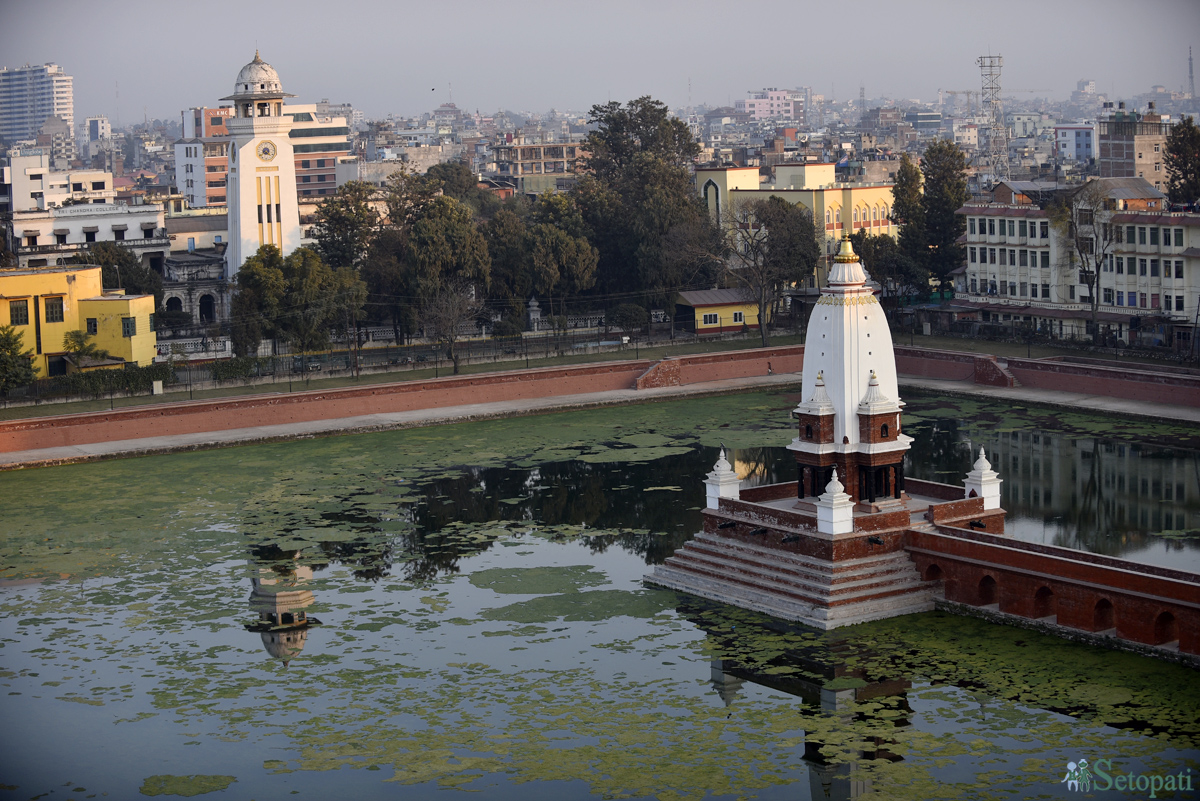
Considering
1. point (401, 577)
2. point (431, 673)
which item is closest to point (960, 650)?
point (431, 673)

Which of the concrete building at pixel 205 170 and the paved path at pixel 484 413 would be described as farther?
the concrete building at pixel 205 170

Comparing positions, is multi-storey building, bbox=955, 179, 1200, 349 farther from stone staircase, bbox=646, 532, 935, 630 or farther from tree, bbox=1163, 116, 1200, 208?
stone staircase, bbox=646, 532, 935, 630

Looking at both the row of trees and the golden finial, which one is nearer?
the golden finial

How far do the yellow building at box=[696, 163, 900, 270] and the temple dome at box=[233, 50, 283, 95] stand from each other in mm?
22507

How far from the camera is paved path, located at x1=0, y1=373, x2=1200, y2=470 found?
164 ft

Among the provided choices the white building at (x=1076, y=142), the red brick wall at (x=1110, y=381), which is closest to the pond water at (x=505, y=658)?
the red brick wall at (x=1110, y=381)

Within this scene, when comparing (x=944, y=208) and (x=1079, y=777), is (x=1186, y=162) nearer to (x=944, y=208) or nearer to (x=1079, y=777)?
(x=944, y=208)

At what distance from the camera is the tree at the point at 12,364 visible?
5678 centimetres

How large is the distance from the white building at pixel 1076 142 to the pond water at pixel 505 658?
123 m

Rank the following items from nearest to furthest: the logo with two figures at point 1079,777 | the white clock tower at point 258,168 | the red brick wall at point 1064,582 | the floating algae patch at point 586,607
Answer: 1. the logo with two figures at point 1079,777
2. the red brick wall at point 1064,582
3. the floating algae patch at point 586,607
4. the white clock tower at point 258,168

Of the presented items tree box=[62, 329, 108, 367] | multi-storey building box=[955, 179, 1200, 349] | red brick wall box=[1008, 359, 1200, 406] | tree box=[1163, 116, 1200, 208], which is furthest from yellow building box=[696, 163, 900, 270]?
tree box=[62, 329, 108, 367]

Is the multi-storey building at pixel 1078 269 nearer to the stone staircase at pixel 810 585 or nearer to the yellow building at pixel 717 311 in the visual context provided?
the yellow building at pixel 717 311

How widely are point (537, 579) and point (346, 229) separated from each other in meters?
43.8

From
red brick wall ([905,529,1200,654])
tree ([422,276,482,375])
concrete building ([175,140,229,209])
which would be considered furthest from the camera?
concrete building ([175,140,229,209])
